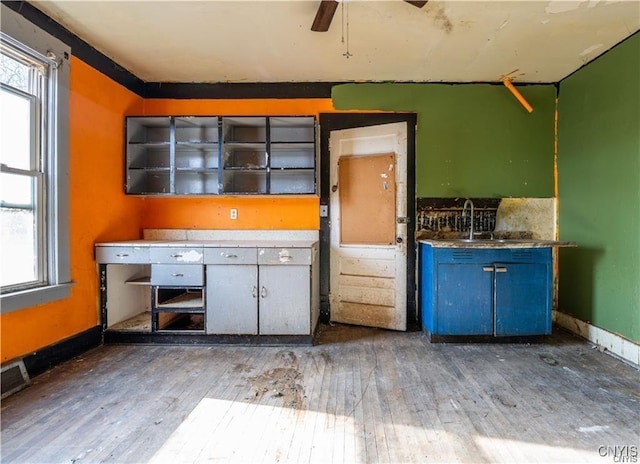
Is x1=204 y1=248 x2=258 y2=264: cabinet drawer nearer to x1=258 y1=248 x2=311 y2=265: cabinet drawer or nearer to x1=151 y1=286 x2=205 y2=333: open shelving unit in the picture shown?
x1=258 y1=248 x2=311 y2=265: cabinet drawer

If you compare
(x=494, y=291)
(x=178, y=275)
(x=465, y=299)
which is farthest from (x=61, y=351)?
(x=494, y=291)

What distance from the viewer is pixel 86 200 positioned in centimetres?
292

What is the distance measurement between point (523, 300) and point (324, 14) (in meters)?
2.93

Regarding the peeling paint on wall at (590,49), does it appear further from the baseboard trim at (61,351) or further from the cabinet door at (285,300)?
the baseboard trim at (61,351)

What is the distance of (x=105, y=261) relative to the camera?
3023mm

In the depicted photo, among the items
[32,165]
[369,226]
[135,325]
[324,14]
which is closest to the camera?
[324,14]

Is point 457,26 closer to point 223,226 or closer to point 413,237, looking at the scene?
point 413,237

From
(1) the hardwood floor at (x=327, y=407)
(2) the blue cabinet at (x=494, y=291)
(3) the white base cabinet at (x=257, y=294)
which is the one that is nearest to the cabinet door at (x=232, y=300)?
(3) the white base cabinet at (x=257, y=294)

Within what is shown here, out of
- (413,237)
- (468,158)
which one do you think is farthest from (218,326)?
(468,158)

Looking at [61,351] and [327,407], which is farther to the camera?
[61,351]

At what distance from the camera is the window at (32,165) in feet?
7.47

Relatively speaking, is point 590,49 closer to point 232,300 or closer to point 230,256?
point 230,256

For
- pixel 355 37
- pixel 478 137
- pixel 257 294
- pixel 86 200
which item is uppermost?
pixel 355 37

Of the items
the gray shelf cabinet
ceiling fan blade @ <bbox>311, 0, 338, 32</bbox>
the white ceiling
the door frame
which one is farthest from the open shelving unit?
ceiling fan blade @ <bbox>311, 0, 338, 32</bbox>
